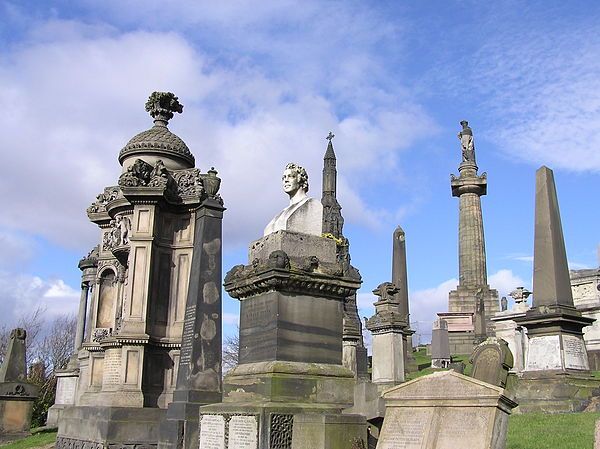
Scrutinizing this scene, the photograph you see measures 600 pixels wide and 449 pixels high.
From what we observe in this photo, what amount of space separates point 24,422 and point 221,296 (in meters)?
12.1

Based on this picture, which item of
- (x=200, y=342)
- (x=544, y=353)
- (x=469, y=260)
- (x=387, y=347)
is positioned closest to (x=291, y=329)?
(x=200, y=342)

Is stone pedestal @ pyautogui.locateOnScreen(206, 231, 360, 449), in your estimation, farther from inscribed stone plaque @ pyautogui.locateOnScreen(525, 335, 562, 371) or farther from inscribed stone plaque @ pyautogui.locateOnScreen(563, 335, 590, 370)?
inscribed stone plaque @ pyautogui.locateOnScreen(563, 335, 590, 370)

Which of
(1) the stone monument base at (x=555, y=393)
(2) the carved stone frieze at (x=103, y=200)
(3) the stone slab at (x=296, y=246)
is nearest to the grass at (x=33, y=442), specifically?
(2) the carved stone frieze at (x=103, y=200)

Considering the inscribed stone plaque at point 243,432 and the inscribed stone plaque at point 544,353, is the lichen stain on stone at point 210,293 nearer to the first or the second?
the inscribed stone plaque at point 243,432

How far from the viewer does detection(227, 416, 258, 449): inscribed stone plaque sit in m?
6.60

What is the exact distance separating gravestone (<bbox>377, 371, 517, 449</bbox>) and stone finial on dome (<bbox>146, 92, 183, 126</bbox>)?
12625mm

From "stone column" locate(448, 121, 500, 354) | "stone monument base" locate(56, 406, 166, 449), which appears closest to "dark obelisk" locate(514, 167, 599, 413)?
"stone monument base" locate(56, 406, 166, 449)

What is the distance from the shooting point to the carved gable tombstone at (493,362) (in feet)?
38.3

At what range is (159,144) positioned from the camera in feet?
51.5

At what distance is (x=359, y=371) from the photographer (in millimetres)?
24891

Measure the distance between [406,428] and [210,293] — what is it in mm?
6888

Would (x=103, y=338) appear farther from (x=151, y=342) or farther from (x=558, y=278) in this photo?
(x=558, y=278)

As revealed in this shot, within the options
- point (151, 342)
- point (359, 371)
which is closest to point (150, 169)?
point (151, 342)

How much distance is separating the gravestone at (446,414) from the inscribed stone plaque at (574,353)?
10.2m
